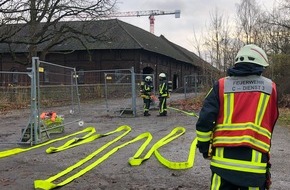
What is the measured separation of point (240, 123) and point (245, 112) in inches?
4.0

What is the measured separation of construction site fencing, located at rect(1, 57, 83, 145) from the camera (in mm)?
9711

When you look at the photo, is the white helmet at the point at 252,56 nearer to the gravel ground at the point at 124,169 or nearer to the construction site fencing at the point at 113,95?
the gravel ground at the point at 124,169

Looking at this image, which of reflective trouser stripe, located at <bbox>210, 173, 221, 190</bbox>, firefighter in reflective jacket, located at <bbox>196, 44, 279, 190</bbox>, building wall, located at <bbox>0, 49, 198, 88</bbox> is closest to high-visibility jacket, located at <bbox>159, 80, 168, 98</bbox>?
firefighter in reflective jacket, located at <bbox>196, 44, 279, 190</bbox>

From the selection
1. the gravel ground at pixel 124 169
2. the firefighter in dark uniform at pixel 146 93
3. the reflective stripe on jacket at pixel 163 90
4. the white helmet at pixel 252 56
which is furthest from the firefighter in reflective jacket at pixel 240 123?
the firefighter in dark uniform at pixel 146 93

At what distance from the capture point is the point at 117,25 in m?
45.7

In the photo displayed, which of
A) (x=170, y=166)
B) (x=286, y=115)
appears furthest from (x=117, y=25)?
(x=170, y=166)

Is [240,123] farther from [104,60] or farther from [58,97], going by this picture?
[104,60]

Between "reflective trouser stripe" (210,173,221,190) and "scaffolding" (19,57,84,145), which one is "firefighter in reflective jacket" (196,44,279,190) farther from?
"scaffolding" (19,57,84,145)

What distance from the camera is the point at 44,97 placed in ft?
36.8

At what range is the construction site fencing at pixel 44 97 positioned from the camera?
9711 millimetres

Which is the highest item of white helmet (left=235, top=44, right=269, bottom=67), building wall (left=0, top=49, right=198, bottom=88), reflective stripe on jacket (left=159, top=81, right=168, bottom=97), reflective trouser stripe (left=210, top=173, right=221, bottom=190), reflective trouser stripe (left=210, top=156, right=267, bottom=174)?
building wall (left=0, top=49, right=198, bottom=88)

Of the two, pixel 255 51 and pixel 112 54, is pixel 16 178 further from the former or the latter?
pixel 112 54

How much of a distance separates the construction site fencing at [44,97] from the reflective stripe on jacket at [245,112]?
681 centimetres

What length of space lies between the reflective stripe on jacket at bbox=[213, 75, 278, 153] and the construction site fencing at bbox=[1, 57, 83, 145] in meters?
6.81
